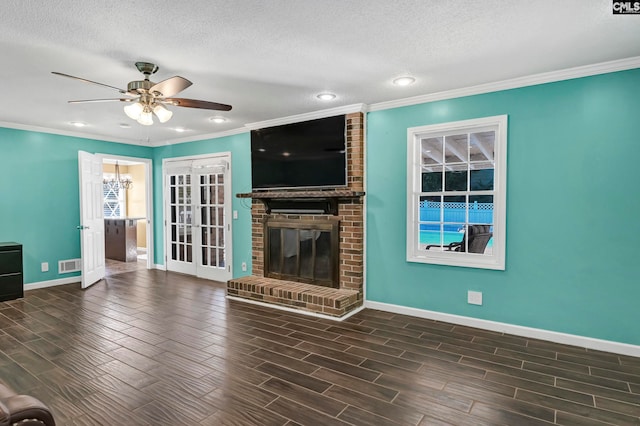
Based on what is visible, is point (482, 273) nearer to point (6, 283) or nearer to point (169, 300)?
point (169, 300)

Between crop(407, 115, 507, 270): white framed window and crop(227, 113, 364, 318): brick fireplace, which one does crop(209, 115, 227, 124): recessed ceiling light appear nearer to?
crop(227, 113, 364, 318): brick fireplace

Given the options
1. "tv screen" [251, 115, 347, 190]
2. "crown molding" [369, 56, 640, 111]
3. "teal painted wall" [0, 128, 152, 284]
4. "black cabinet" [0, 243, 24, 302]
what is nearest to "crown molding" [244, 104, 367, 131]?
"tv screen" [251, 115, 347, 190]

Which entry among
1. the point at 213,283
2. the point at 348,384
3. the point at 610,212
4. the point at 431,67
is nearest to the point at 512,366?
the point at 348,384

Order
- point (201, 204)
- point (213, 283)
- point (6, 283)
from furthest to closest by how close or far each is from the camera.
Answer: point (201, 204)
point (213, 283)
point (6, 283)

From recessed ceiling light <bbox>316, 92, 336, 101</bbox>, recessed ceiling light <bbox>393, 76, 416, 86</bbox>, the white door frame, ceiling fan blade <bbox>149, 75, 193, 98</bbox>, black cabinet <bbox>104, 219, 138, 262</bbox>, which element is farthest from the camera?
black cabinet <bbox>104, 219, 138, 262</bbox>

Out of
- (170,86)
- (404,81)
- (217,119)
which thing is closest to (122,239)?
(217,119)

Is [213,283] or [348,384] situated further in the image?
[213,283]

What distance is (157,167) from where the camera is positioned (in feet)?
22.3

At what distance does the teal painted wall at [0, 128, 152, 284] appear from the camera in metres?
5.06

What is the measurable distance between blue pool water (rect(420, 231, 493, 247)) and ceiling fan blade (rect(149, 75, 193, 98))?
2.85 metres

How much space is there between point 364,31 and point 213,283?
15.0 ft

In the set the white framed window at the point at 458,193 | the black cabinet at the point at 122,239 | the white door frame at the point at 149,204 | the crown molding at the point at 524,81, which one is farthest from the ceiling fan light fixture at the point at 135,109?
the black cabinet at the point at 122,239

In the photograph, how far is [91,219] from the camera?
5.52 metres

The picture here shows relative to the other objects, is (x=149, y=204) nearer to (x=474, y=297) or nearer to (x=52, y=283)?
(x=52, y=283)
